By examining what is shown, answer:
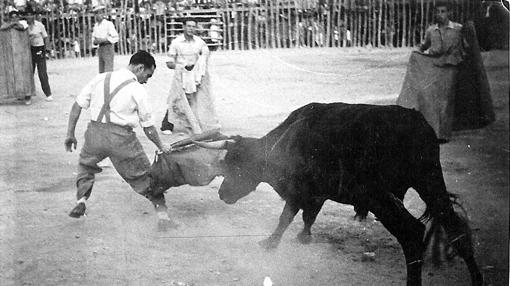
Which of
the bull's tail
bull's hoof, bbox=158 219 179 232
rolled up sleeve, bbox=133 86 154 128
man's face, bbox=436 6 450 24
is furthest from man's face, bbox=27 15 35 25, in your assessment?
the bull's tail

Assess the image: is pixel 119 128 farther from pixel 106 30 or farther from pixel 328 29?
pixel 328 29

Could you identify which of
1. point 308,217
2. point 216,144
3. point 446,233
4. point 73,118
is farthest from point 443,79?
point 73,118

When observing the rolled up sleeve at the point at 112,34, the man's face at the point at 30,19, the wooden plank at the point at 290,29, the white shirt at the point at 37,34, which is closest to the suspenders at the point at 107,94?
the rolled up sleeve at the point at 112,34

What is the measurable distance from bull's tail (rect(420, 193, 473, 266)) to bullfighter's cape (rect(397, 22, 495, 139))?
49 centimetres

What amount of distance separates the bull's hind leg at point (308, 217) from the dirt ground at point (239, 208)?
0.20 ft

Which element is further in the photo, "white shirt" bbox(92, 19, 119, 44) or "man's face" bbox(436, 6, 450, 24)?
"man's face" bbox(436, 6, 450, 24)

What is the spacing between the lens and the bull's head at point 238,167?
496 centimetres

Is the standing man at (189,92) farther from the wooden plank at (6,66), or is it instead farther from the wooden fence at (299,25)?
the wooden plank at (6,66)

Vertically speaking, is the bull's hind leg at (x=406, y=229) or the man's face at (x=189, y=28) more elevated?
the man's face at (x=189, y=28)

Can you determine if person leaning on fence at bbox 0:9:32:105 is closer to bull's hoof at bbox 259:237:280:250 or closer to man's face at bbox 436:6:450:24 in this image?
bull's hoof at bbox 259:237:280:250

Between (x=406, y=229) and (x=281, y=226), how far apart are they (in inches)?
31.2

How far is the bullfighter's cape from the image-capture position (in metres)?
5.05

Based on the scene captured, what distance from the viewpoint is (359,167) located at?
4863 millimetres

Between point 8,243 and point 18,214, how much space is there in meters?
0.20
